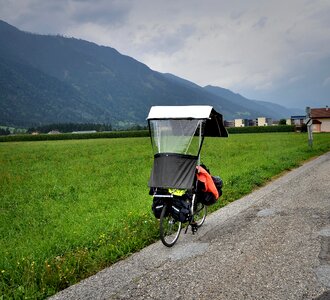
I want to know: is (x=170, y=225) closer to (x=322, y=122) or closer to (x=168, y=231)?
(x=168, y=231)

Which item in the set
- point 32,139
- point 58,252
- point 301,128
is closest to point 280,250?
point 58,252

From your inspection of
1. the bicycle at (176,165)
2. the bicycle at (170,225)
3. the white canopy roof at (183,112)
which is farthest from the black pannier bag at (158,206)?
the white canopy roof at (183,112)

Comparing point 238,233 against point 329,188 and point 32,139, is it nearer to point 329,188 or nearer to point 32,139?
point 329,188

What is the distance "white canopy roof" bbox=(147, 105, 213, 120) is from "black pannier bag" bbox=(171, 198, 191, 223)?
1.84m

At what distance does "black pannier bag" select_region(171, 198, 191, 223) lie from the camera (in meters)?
7.46

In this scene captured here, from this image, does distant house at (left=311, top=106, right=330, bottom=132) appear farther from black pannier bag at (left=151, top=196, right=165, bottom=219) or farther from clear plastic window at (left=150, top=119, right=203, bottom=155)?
black pannier bag at (left=151, top=196, right=165, bottom=219)

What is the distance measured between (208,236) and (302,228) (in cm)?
211

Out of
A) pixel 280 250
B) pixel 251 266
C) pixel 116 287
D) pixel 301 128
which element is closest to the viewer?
pixel 116 287

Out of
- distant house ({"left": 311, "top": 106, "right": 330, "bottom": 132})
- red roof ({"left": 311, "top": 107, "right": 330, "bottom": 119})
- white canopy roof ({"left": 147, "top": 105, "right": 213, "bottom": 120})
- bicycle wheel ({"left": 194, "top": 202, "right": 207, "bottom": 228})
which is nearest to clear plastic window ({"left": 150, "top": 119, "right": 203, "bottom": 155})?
white canopy roof ({"left": 147, "top": 105, "right": 213, "bottom": 120})

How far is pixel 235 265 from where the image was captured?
6.09m

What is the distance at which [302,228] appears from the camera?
8047mm

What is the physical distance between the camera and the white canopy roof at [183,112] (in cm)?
798

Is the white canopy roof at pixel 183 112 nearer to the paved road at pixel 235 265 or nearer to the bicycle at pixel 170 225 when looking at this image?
the bicycle at pixel 170 225

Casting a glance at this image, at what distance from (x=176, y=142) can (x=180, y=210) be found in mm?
1487
